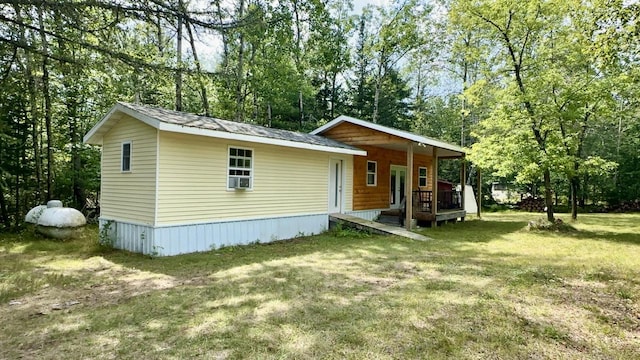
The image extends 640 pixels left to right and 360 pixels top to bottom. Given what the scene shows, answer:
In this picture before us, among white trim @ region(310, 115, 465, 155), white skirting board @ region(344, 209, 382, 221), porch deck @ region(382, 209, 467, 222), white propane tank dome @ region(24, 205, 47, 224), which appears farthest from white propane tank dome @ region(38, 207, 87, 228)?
porch deck @ region(382, 209, 467, 222)

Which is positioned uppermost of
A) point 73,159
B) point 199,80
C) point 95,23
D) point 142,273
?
point 95,23

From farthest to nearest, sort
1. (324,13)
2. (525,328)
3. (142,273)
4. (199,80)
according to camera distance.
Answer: (324,13), (199,80), (142,273), (525,328)

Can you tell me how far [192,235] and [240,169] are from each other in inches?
80.7

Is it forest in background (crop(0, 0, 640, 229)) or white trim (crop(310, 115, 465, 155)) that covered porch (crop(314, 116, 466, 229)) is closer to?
white trim (crop(310, 115, 465, 155))

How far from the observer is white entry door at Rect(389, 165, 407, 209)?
49.5 feet

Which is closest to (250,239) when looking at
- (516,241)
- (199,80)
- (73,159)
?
(199,80)

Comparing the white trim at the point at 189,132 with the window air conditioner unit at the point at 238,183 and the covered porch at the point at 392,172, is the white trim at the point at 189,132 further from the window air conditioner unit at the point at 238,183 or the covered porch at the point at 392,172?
the covered porch at the point at 392,172

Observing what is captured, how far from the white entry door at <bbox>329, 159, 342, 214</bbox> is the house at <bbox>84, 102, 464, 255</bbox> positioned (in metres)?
0.07

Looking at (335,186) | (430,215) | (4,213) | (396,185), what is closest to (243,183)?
(335,186)

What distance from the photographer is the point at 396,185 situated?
15.5m

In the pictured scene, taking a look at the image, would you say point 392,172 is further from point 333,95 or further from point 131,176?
point 333,95

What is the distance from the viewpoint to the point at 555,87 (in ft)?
38.5

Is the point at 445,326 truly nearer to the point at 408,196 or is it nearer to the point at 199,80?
the point at 199,80

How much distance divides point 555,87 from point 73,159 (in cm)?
1774
